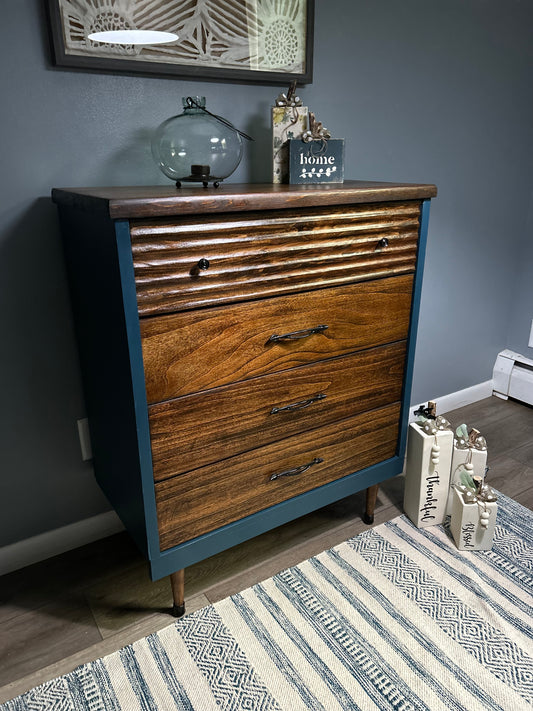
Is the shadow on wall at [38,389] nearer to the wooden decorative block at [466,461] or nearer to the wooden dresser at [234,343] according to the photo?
the wooden dresser at [234,343]

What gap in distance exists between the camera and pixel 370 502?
5.32 ft

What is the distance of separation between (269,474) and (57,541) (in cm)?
70

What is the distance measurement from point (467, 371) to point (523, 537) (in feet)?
3.09

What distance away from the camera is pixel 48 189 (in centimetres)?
126

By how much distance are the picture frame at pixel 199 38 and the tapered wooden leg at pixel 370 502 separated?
48.1 inches

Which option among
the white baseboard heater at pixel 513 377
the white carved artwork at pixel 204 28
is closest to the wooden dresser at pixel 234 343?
the white carved artwork at pixel 204 28

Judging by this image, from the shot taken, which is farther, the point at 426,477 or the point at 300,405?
the point at 426,477

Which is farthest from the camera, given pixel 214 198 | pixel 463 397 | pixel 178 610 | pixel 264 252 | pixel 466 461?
pixel 463 397

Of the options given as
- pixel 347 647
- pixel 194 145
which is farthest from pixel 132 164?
pixel 347 647

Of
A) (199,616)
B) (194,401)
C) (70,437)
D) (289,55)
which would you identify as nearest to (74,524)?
(70,437)

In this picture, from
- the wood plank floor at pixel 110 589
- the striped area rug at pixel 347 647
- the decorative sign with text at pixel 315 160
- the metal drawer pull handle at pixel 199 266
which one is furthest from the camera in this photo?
the decorative sign with text at pixel 315 160

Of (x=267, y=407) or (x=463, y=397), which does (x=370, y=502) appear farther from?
(x=463, y=397)

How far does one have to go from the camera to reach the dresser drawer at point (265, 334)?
105cm

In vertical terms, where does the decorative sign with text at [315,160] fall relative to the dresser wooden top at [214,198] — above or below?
above
